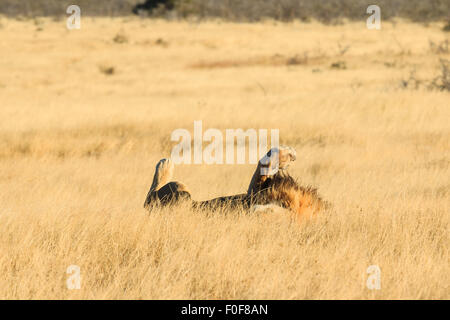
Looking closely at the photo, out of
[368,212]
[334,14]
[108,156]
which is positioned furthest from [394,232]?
[334,14]

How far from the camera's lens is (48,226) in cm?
521

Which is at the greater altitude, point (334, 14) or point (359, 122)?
point (334, 14)

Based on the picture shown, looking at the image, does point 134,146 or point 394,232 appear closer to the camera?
point 394,232

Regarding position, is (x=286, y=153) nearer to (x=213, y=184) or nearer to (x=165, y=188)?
(x=165, y=188)

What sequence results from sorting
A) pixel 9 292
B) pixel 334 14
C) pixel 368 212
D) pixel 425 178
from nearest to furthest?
pixel 9 292, pixel 368 212, pixel 425 178, pixel 334 14

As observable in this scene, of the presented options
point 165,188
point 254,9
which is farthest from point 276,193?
point 254,9

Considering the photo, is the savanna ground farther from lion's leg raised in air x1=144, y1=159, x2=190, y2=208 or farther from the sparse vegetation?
the sparse vegetation

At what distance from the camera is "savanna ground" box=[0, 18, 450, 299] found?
13.7 feet

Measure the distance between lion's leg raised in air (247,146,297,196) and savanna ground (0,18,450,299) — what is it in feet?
A: 1.00

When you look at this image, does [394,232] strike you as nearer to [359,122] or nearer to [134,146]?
[134,146]

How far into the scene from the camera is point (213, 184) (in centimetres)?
867

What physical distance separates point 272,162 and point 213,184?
141 inches

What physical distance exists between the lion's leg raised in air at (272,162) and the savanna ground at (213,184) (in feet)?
1.00

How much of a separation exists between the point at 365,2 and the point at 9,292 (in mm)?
64277
